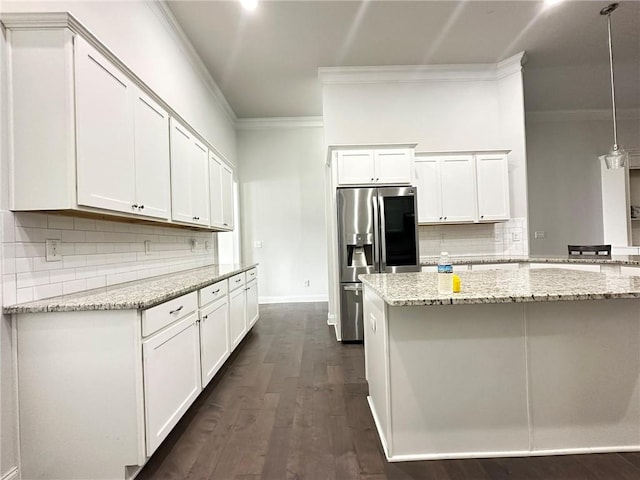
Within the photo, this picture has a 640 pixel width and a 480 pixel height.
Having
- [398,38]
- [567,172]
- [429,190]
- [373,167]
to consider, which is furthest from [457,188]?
[567,172]

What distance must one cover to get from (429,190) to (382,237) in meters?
1.00

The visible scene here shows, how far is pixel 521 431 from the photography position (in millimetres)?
1687

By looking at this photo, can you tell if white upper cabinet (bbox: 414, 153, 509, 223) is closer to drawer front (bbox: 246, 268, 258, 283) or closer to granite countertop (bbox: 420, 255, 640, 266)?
granite countertop (bbox: 420, 255, 640, 266)

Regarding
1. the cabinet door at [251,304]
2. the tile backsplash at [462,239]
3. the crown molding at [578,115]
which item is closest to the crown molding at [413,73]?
the tile backsplash at [462,239]

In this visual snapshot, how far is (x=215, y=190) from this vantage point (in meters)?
3.77

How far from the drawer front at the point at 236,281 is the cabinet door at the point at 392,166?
1851 mm

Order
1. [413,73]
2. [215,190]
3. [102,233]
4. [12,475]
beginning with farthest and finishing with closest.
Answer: [413,73]
[215,190]
[102,233]
[12,475]

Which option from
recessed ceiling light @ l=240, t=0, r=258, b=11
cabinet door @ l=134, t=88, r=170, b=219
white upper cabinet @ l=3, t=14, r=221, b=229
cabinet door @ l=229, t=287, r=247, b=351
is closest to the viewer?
white upper cabinet @ l=3, t=14, r=221, b=229

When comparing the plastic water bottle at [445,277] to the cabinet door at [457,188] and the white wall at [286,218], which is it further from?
the white wall at [286,218]

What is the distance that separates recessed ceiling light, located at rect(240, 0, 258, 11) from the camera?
2.99m

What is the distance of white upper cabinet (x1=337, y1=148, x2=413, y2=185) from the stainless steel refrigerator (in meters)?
0.17

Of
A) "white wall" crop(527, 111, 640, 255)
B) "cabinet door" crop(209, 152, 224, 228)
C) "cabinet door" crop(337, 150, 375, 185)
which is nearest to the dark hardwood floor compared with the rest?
"cabinet door" crop(209, 152, 224, 228)

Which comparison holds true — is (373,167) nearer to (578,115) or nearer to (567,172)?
(567,172)

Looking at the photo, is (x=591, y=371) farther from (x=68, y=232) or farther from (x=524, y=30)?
(x=524, y=30)
